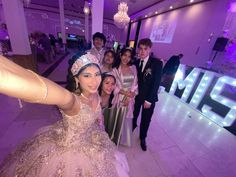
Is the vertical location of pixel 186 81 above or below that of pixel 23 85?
below

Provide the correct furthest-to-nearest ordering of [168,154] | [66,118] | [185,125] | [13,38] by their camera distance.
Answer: [13,38] < [185,125] < [168,154] < [66,118]

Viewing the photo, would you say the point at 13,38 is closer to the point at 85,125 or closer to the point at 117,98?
the point at 117,98

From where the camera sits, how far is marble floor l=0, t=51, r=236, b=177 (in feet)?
5.97

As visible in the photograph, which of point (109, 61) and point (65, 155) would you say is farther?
point (109, 61)

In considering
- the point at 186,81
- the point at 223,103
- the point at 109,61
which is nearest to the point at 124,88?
the point at 109,61

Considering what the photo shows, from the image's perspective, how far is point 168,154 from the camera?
6.70 feet

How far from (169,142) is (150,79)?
4.18ft

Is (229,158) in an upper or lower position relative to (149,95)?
lower

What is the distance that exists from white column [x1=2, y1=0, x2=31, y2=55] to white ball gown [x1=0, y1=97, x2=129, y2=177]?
4440 millimetres

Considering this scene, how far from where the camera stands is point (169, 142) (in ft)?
7.54

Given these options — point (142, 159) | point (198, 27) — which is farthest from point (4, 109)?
point (198, 27)

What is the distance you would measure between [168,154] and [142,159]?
18.2 inches

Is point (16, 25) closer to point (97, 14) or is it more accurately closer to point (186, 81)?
point (97, 14)

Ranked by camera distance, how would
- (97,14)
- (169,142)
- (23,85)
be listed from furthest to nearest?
(97,14)
(169,142)
(23,85)
